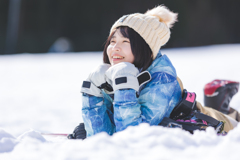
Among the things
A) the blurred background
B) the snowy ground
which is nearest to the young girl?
the snowy ground

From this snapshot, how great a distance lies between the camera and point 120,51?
138 centimetres

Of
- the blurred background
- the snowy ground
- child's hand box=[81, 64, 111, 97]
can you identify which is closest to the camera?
the snowy ground

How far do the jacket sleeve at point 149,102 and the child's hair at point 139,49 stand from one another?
0.11 m

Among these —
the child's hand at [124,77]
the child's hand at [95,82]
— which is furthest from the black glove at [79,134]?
the child's hand at [124,77]

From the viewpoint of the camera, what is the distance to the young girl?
121 centimetres

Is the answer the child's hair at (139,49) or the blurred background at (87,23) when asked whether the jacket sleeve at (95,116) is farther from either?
the blurred background at (87,23)

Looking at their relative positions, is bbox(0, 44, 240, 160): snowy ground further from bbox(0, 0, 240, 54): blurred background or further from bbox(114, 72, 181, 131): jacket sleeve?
bbox(0, 0, 240, 54): blurred background

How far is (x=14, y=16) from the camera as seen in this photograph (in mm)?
11078

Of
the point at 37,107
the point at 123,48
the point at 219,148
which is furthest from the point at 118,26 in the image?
the point at 37,107

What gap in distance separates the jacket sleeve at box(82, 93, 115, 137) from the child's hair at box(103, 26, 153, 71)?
0.25m

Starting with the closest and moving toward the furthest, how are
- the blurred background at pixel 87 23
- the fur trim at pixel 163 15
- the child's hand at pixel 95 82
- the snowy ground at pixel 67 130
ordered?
the snowy ground at pixel 67 130 < the child's hand at pixel 95 82 < the fur trim at pixel 163 15 < the blurred background at pixel 87 23

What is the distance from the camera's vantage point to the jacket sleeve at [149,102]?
119 cm

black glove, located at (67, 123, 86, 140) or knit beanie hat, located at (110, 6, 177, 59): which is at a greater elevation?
knit beanie hat, located at (110, 6, 177, 59)

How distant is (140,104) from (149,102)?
5 cm
